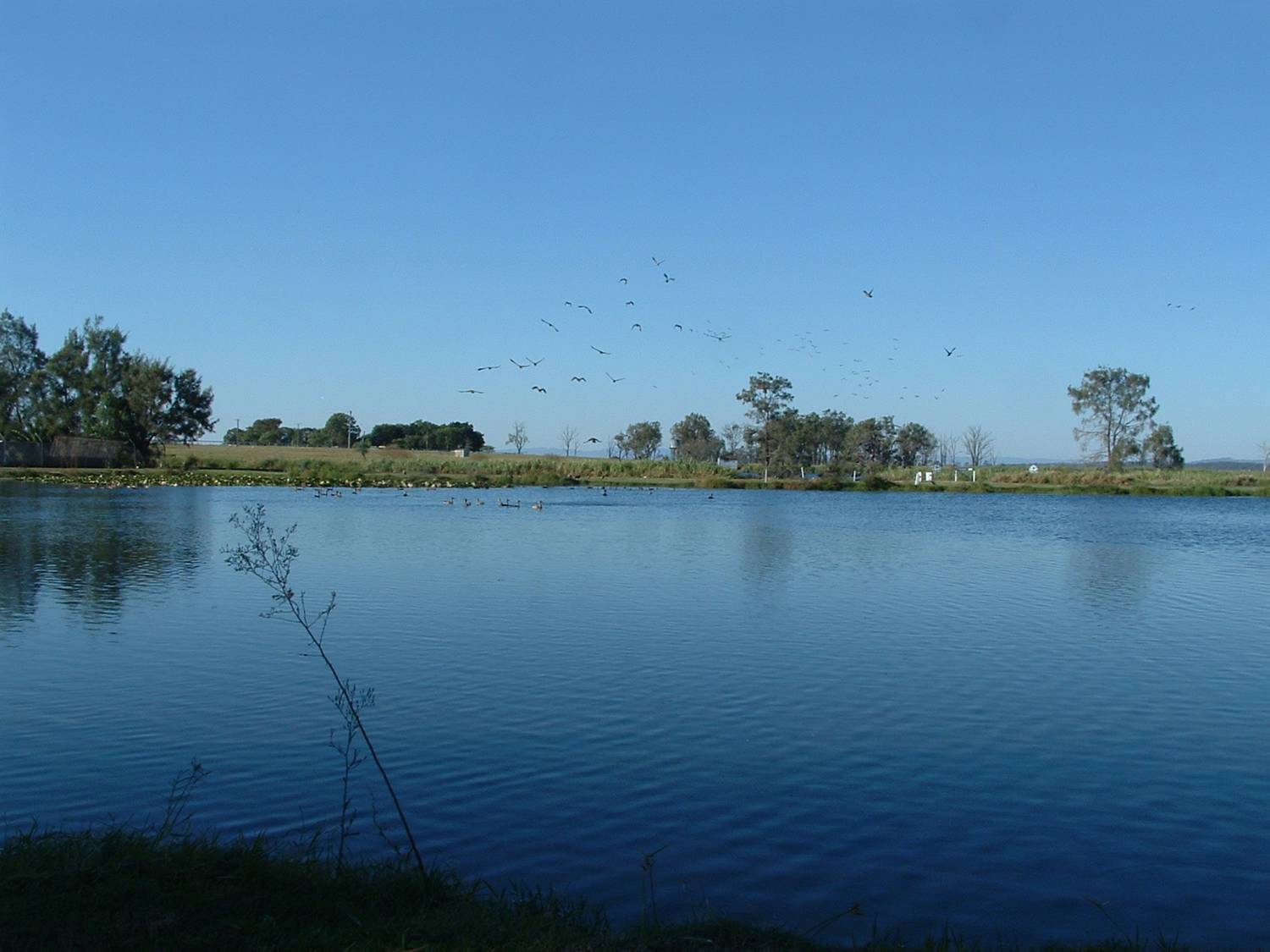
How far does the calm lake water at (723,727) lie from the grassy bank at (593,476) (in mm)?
57557

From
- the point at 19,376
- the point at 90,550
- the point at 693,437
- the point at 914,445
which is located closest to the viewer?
the point at 90,550

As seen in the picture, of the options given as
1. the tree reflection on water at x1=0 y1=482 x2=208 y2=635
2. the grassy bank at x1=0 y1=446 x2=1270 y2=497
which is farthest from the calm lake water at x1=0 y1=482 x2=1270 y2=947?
the grassy bank at x1=0 y1=446 x2=1270 y2=497

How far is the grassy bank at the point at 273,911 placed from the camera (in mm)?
5617

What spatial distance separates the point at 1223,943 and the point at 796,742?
5.01 metres

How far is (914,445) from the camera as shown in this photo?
13738cm

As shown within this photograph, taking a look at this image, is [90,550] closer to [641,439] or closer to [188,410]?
[188,410]

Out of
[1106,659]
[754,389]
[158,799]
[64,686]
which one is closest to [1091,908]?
[158,799]

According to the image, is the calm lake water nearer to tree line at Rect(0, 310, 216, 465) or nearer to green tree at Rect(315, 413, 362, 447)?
tree line at Rect(0, 310, 216, 465)

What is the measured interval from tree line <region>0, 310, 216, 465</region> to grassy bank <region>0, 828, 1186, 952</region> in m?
89.9

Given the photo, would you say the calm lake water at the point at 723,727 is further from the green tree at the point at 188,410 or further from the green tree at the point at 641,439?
the green tree at the point at 641,439

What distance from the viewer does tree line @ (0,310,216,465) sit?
88125 millimetres

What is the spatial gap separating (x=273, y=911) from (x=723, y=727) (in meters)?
6.59

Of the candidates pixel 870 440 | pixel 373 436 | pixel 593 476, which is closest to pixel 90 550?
pixel 593 476

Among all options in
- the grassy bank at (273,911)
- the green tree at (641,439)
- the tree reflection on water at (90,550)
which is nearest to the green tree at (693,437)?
the green tree at (641,439)
